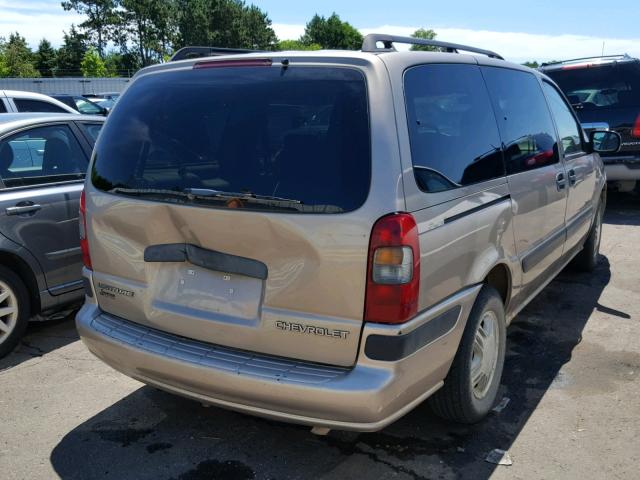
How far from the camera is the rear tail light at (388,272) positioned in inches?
96.7

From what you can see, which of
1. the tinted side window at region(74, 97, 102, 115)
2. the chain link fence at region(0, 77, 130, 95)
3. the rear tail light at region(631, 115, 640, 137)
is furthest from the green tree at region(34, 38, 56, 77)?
the rear tail light at region(631, 115, 640, 137)

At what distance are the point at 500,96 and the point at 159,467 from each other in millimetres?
2784

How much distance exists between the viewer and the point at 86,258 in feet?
10.9

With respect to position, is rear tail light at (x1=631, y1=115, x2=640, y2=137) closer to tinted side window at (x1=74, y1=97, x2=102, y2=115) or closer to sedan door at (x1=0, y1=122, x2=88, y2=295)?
sedan door at (x1=0, y1=122, x2=88, y2=295)

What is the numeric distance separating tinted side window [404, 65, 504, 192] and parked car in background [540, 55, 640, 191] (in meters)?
5.71

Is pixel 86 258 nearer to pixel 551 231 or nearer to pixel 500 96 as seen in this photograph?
pixel 500 96

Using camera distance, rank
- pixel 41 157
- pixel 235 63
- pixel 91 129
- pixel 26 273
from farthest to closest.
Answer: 1. pixel 91 129
2. pixel 41 157
3. pixel 26 273
4. pixel 235 63

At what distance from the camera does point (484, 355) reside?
3.32m

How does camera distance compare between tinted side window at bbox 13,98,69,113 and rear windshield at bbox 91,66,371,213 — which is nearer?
rear windshield at bbox 91,66,371,213

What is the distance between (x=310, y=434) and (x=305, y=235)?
1278 millimetres

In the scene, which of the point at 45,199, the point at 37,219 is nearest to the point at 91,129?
the point at 45,199

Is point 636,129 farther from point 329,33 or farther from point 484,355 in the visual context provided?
point 329,33

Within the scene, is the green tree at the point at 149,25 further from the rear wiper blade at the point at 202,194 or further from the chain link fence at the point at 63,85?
the rear wiper blade at the point at 202,194

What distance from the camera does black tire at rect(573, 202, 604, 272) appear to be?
19.4 feet
